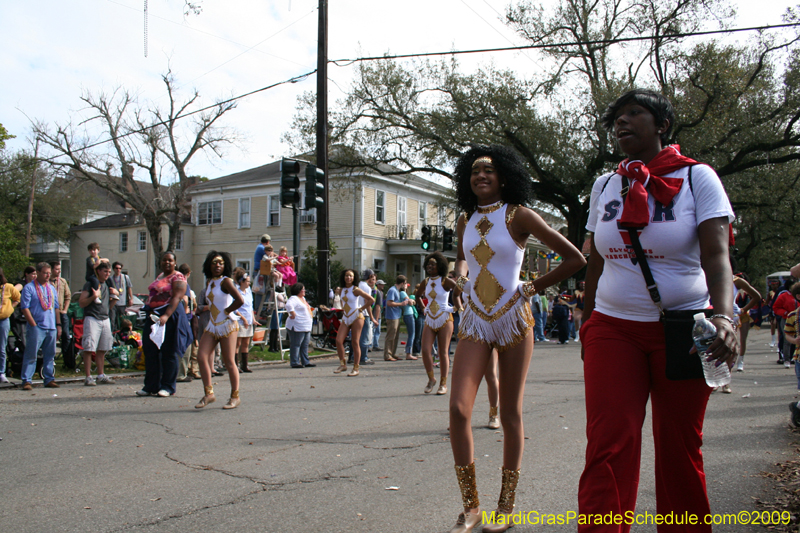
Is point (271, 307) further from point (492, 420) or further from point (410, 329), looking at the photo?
point (492, 420)

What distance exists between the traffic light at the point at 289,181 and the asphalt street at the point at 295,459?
19.2ft

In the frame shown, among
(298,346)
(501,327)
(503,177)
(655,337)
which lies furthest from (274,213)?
(655,337)

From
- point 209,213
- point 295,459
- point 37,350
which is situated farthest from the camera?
point 209,213

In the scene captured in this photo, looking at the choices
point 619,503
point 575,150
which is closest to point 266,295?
point 619,503

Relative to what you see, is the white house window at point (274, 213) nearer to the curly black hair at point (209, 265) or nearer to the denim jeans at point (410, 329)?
the denim jeans at point (410, 329)

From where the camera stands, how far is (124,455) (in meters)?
5.33

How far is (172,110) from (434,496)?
3698cm

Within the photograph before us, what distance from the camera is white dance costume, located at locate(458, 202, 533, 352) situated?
3.68m

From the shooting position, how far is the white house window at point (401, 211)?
40.6 metres

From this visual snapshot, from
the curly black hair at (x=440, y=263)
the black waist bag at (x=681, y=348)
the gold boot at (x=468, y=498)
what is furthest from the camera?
the curly black hair at (x=440, y=263)

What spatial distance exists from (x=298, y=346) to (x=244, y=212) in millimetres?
29806

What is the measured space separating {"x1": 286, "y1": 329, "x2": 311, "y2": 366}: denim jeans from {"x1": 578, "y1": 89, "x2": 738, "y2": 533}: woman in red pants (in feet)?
35.1

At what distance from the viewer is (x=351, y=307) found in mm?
11891

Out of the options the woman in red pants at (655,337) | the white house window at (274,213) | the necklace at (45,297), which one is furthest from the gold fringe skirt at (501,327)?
the white house window at (274,213)
